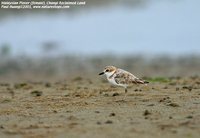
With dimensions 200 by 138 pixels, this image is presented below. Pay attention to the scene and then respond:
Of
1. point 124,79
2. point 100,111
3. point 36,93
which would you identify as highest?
point 124,79

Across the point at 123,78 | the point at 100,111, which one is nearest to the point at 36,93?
the point at 123,78

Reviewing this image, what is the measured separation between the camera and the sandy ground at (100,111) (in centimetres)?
1062

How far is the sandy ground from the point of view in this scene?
10617mm

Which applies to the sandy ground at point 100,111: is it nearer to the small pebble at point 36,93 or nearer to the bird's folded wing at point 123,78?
the small pebble at point 36,93

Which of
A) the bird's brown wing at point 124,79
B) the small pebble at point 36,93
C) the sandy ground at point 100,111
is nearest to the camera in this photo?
the sandy ground at point 100,111

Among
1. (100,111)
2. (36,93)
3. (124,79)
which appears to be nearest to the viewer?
(100,111)

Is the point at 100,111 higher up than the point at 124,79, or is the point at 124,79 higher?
the point at 124,79

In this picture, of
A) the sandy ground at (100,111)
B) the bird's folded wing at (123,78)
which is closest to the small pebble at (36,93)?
the sandy ground at (100,111)

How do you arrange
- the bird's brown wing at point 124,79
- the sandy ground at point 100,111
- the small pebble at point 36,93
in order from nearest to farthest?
the sandy ground at point 100,111 → the bird's brown wing at point 124,79 → the small pebble at point 36,93

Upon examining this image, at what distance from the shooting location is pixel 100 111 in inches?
496

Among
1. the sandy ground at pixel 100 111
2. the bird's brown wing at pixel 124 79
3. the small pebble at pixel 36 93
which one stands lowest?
the sandy ground at pixel 100 111

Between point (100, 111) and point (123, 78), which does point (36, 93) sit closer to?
point (123, 78)

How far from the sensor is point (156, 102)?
44.4 ft

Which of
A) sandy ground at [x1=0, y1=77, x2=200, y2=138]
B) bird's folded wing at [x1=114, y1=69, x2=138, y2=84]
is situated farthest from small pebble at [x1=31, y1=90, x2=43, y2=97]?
bird's folded wing at [x1=114, y1=69, x2=138, y2=84]
